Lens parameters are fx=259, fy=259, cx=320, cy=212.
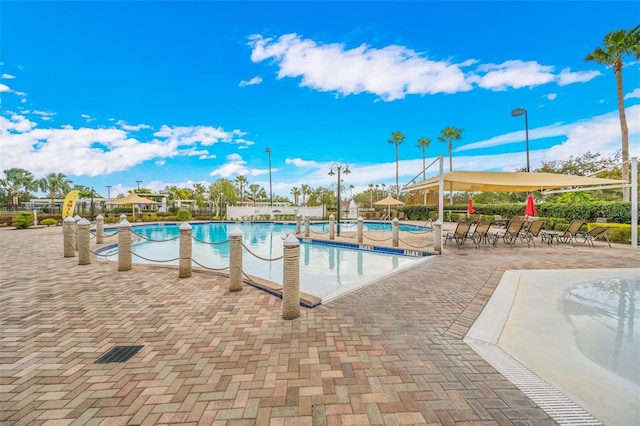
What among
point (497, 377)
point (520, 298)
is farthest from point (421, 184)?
point (497, 377)

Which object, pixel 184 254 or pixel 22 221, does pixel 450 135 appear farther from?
pixel 22 221

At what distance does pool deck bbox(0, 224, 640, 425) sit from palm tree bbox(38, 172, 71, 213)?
2040 inches

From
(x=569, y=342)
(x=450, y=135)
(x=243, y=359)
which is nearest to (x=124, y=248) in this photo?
(x=243, y=359)

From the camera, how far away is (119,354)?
2.57 meters

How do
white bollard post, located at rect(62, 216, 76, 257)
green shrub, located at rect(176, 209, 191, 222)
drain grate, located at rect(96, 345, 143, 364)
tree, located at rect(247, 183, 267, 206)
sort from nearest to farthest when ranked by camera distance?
drain grate, located at rect(96, 345, 143, 364)
white bollard post, located at rect(62, 216, 76, 257)
green shrub, located at rect(176, 209, 191, 222)
tree, located at rect(247, 183, 267, 206)

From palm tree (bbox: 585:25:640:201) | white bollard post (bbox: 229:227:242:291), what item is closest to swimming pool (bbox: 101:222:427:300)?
white bollard post (bbox: 229:227:242:291)

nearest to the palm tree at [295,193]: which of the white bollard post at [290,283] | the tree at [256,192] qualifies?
the tree at [256,192]

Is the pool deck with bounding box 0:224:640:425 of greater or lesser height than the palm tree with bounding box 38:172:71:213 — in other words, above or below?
below

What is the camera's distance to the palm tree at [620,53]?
1271 cm

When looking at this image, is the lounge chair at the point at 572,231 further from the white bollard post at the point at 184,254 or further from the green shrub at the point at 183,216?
the green shrub at the point at 183,216

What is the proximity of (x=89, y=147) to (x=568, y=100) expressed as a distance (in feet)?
152

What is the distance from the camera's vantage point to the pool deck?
71.3 inches

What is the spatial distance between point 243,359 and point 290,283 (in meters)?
1.15

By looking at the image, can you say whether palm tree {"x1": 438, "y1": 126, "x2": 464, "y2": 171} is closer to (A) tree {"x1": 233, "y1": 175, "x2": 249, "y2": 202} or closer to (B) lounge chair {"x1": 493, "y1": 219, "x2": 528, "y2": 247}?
(B) lounge chair {"x1": 493, "y1": 219, "x2": 528, "y2": 247}
